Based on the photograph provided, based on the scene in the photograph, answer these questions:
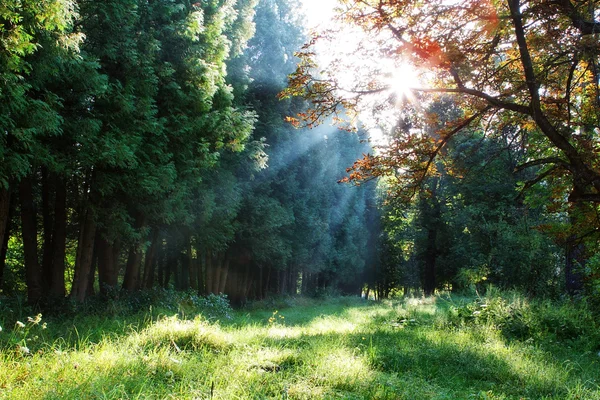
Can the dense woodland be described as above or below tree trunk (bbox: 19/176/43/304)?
above

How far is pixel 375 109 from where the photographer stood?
26.2 ft

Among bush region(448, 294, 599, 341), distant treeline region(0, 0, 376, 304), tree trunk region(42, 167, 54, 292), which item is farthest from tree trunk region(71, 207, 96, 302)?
bush region(448, 294, 599, 341)

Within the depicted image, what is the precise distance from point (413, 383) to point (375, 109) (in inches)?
200

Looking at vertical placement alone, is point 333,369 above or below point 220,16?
below

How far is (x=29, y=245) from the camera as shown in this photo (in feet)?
31.0

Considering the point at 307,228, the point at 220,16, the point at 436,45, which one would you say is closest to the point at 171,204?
the point at 220,16

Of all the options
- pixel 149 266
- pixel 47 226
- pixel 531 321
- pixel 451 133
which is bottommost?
pixel 531 321

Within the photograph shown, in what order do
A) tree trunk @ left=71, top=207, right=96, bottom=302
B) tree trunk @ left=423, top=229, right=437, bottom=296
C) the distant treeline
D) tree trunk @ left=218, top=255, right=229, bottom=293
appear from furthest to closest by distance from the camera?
tree trunk @ left=423, top=229, right=437, bottom=296
tree trunk @ left=218, top=255, right=229, bottom=293
tree trunk @ left=71, top=207, right=96, bottom=302
the distant treeline

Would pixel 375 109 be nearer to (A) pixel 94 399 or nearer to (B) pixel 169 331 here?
(B) pixel 169 331

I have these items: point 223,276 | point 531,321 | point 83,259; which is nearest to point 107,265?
point 83,259

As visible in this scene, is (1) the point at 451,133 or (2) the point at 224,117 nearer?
(1) the point at 451,133

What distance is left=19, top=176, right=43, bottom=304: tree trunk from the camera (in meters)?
9.03

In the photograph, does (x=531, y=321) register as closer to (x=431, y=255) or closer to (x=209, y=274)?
(x=209, y=274)

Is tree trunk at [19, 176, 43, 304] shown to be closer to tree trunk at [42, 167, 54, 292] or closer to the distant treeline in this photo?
the distant treeline
